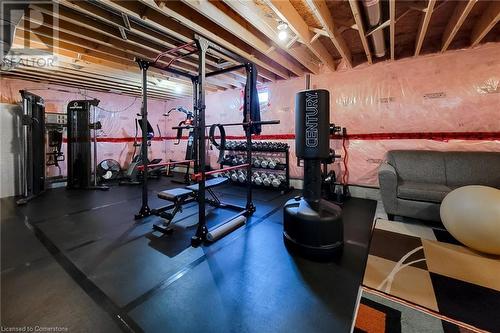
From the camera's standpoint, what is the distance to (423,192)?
9.34 feet

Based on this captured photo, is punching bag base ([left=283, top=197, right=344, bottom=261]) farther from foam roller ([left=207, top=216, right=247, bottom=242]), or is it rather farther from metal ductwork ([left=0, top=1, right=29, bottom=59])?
metal ductwork ([left=0, top=1, right=29, bottom=59])

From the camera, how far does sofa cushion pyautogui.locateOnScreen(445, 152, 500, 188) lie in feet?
9.86

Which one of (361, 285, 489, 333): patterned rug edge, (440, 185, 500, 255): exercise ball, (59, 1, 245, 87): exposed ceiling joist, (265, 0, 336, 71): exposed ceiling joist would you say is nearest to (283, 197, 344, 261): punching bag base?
(361, 285, 489, 333): patterned rug edge

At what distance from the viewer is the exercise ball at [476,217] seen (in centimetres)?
199

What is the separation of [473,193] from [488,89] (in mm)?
2151

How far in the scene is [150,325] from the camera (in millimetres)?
1382

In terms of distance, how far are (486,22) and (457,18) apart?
0.49m

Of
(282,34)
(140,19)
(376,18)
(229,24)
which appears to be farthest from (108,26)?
(376,18)

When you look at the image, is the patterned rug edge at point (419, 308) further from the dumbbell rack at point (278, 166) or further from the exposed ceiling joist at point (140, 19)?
the exposed ceiling joist at point (140, 19)

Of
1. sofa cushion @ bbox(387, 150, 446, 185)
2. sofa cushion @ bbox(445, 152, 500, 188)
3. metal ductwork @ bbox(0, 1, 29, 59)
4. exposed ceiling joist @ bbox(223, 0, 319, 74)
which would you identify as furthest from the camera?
sofa cushion @ bbox(387, 150, 446, 185)

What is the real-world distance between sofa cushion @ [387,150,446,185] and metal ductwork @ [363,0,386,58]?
5.67ft

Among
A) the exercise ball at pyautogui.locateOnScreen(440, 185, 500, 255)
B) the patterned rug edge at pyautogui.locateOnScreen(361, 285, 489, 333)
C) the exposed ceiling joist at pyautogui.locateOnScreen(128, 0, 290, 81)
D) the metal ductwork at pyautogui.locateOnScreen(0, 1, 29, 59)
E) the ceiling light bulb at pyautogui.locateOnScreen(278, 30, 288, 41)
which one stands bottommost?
the patterned rug edge at pyautogui.locateOnScreen(361, 285, 489, 333)

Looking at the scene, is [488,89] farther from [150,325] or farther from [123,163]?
[123,163]

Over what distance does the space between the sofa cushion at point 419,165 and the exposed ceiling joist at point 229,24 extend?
8.65 ft
